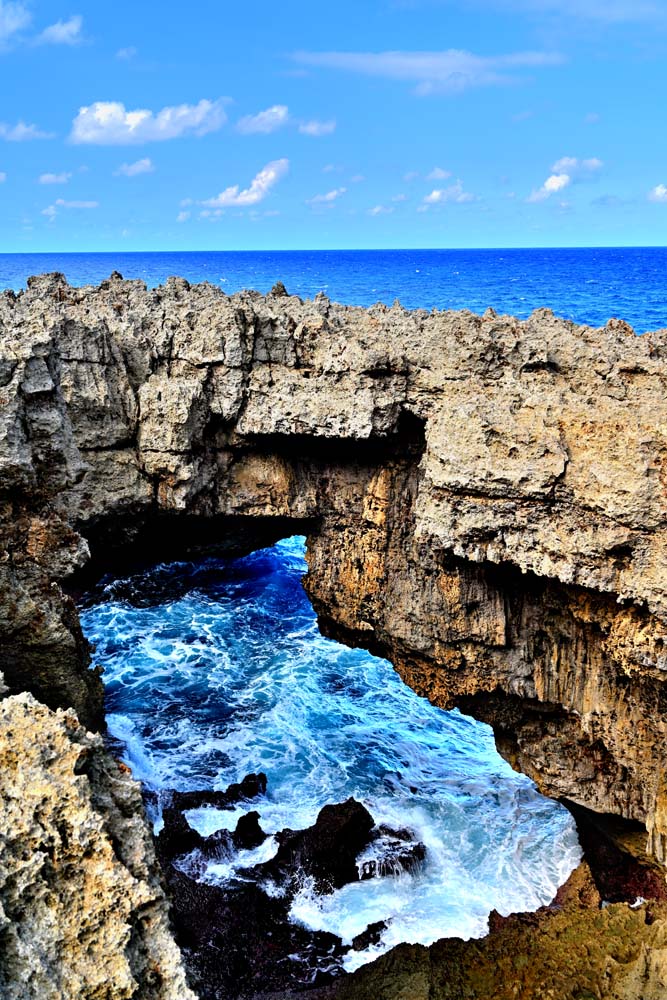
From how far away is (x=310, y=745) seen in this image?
19.6 m

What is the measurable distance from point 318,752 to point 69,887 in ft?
44.9

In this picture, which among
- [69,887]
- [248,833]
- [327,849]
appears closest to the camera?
[69,887]

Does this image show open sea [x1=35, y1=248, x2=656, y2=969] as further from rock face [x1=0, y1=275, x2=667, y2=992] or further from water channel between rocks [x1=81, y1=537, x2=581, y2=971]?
rock face [x1=0, y1=275, x2=667, y2=992]

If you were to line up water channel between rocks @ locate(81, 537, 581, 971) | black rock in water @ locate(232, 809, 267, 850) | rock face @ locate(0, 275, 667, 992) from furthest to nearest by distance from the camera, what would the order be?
black rock in water @ locate(232, 809, 267, 850) < water channel between rocks @ locate(81, 537, 581, 971) < rock face @ locate(0, 275, 667, 992)

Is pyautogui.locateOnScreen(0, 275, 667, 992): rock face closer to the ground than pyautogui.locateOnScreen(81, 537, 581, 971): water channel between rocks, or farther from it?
farther from it

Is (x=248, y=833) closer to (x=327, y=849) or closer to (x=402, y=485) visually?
(x=327, y=849)

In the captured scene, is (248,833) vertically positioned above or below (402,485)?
below

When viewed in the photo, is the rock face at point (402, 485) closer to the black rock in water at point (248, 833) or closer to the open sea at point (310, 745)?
the open sea at point (310, 745)

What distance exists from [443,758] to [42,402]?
1243cm

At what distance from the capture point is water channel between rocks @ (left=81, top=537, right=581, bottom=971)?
15.3 m

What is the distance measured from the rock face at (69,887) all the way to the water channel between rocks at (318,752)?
349 inches

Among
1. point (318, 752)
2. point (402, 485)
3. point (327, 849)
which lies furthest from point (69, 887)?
point (318, 752)

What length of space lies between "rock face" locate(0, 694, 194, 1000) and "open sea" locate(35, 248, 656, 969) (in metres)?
9.00

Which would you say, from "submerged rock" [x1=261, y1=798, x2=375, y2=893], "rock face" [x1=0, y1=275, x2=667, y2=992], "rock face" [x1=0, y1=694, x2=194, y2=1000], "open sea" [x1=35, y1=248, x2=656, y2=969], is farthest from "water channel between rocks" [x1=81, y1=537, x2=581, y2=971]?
"rock face" [x1=0, y1=694, x2=194, y2=1000]
